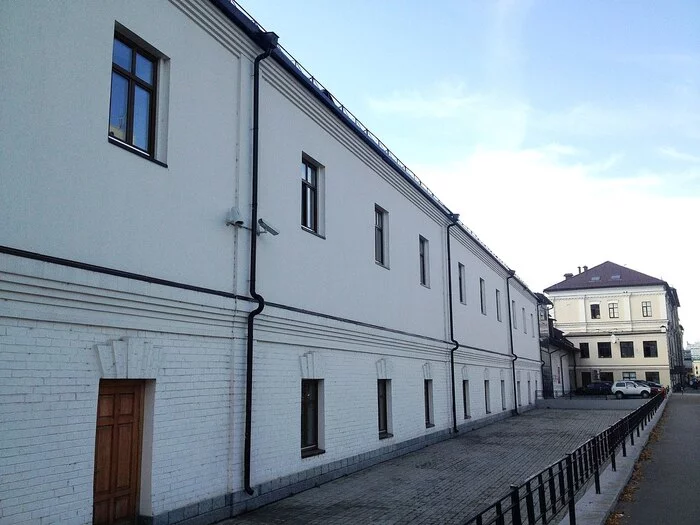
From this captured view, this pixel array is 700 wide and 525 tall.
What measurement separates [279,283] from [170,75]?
339 centimetres

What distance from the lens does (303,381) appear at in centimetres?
1028

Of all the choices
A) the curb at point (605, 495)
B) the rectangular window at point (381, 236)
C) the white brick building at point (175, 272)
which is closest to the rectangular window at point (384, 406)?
the white brick building at point (175, 272)

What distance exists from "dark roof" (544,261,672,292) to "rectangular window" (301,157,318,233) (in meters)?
51.3

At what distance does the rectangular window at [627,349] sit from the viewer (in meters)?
54.8

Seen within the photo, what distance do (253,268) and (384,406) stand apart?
6052 millimetres

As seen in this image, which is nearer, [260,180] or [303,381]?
[260,180]

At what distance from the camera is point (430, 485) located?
10.2 metres

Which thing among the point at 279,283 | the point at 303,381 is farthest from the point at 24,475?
the point at 303,381

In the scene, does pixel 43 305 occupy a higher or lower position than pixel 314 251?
lower

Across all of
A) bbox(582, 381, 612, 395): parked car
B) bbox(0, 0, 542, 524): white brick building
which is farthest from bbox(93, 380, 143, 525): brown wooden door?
bbox(582, 381, 612, 395): parked car

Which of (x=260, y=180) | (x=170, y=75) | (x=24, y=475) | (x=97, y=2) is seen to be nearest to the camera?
(x=24, y=475)

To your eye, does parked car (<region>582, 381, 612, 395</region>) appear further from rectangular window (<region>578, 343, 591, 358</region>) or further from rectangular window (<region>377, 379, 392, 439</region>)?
rectangular window (<region>377, 379, 392, 439</region>)

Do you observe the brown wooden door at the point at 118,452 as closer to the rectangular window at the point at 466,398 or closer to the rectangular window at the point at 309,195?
the rectangular window at the point at 309,195

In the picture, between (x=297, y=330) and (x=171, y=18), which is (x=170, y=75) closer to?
(x=171, y=18)
